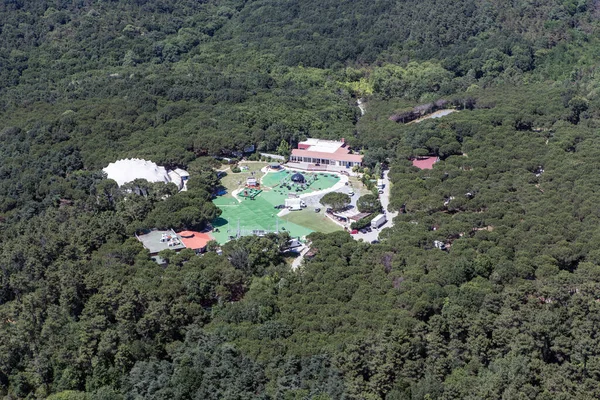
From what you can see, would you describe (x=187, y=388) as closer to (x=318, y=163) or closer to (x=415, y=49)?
(x=318, y=163)

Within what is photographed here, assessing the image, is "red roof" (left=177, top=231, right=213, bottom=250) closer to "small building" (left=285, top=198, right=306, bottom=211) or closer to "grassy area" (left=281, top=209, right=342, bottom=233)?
"grassy area" (left=281, top=209, right=342, bottom=233)

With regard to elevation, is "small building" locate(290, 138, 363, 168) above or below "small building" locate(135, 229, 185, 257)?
below

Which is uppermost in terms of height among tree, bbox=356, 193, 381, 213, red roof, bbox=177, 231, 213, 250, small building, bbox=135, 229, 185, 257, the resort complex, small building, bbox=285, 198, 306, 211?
small building, bbox=135, 229, 185, 257

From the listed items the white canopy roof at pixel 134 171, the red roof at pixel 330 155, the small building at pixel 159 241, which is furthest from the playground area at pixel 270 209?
the white canopy roof at pixel 134 171

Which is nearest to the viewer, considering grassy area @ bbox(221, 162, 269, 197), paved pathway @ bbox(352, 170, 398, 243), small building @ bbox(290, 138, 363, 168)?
paved pathway @ bbox(352, 170, 398, 243)

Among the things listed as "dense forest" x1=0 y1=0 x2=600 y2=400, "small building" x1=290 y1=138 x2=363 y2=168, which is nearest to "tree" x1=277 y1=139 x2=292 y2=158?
"small building" x1=290 y1=138 x2=363 y2=168

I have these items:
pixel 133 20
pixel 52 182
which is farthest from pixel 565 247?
pixel 133 20
